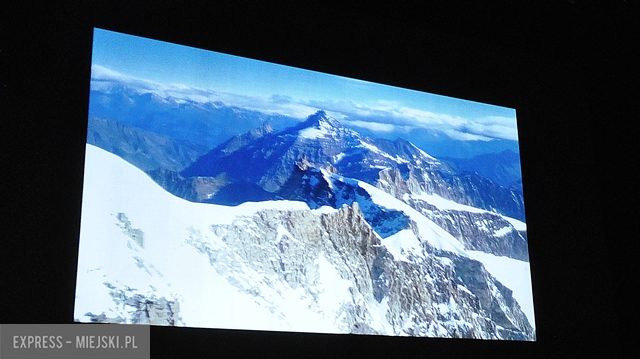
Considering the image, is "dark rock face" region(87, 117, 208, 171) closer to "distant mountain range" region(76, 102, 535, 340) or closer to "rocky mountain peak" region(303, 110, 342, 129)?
"distant mountain range" region(76, 102, 535, 340)

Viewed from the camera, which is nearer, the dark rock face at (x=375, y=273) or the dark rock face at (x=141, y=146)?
the dark rock face at (x=141, y=146)

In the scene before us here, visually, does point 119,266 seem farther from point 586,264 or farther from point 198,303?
point 586,264

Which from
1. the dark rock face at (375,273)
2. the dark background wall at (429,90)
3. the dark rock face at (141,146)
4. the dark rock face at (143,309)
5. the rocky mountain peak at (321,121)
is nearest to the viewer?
the dark rock face at (143,309)

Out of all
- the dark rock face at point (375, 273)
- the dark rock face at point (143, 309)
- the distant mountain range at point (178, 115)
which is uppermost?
the distant mountain range at point (178, 115)

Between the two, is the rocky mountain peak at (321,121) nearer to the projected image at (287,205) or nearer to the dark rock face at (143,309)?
the projected image at (287,205)

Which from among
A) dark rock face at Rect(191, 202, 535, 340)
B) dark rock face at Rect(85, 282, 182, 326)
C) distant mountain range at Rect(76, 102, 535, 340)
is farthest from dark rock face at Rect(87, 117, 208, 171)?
dark rock face at Rect(85, 282, 182, 326)

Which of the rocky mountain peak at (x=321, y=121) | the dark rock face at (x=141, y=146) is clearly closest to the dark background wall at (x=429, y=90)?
the dark rock face at (x=141, y=146)

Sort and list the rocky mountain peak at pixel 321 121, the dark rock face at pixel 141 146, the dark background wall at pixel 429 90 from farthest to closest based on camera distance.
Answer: the rocky mountain peak at pixel 321 121 < the dark rock face at pixel 141 146 < the dark background wall at pixel 429 90
